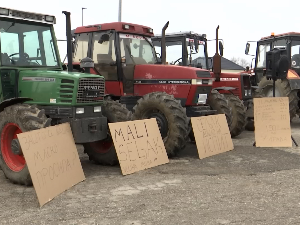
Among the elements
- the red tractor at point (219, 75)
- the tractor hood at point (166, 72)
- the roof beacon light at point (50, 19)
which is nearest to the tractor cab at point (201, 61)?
the red tractor at point (219, 75)

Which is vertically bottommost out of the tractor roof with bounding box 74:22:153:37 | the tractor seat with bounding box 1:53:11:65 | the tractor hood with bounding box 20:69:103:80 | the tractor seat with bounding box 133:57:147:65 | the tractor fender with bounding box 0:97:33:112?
the tractor fender with bounding box 0:97:33:112

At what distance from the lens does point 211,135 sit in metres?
8.20

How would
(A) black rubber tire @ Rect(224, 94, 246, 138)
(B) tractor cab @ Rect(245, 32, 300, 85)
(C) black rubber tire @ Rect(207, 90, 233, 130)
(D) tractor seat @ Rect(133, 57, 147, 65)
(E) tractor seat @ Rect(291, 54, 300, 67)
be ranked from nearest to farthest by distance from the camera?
1. (D) tractor seat @ Rect(133, 57, 147, 65)
2. (C) black rubber tire @ Rect(207, 90, 233, 130)
3. (A) black rubber tire @ Rect(224, 94, 246, 138)
4. (B) tractor cab @ Rect(245, 32, 300, 85)
5. (E) tractor seat @ Rect(291, 54, 300, 67)

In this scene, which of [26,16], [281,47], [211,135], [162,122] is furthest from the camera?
[281,47]

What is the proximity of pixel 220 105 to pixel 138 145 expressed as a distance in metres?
3.30

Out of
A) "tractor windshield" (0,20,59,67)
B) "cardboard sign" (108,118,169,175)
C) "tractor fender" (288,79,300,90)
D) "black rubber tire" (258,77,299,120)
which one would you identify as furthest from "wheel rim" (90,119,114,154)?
"tractor fender" (288,79,300,90)

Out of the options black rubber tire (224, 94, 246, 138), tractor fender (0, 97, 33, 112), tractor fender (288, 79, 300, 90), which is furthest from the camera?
tractor fender (288, 79, 300, 90)

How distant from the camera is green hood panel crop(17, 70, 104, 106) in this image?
603 cm

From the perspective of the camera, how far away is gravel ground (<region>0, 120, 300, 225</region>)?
4.33 m

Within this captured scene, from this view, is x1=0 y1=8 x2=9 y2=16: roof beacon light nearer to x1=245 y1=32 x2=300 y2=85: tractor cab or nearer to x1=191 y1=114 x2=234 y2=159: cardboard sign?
x1=191 y1=114 x2=234 y2=159: cardboard sign

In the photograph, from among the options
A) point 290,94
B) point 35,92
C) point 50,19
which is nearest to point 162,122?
point 35,92

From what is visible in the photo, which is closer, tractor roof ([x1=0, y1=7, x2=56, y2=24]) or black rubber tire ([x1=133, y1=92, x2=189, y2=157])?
tractor roof ([x1=0, y1=7, x2=56, y2=24])

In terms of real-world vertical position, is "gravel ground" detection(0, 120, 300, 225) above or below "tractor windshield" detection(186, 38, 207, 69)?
below

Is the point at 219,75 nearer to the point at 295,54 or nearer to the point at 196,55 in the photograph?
the point at 196,55
